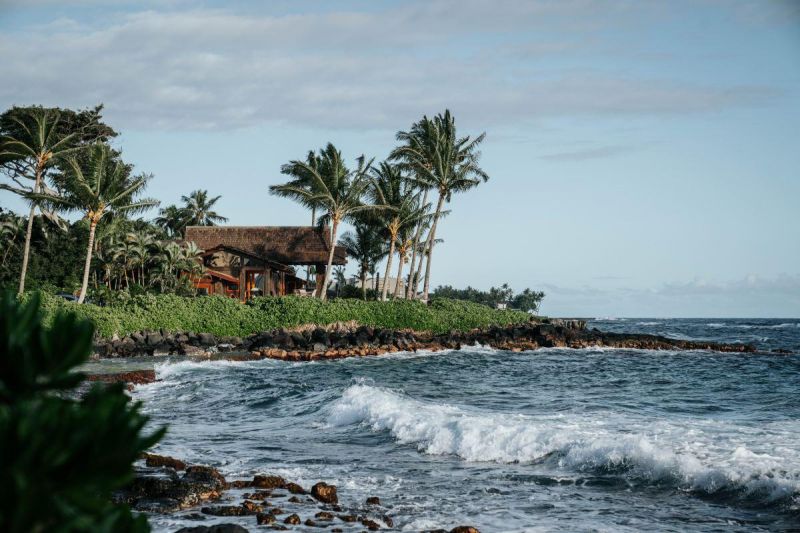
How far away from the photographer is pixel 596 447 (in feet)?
37.3

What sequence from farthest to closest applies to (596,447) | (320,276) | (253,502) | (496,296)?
(496,296), (320,276), (596,447), (253,502)

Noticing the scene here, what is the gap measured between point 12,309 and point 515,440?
435 inches

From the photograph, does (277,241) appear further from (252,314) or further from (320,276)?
(252,314)

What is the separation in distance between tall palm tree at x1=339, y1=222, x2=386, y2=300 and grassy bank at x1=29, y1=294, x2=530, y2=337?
22.4 ft

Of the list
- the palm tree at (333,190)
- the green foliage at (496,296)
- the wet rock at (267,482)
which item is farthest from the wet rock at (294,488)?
the green foliage at (496,296)

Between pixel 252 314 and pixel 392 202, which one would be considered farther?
pixel 392 202

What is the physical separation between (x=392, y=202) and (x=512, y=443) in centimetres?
3640

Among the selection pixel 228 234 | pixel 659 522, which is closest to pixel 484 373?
pixel 659 522

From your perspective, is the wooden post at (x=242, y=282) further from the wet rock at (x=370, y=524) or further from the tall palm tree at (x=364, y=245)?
the wet rock at (x=370, y=524)

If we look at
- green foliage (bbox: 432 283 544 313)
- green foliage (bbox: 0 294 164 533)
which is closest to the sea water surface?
green foliage (bbox: 0 294 164 533)

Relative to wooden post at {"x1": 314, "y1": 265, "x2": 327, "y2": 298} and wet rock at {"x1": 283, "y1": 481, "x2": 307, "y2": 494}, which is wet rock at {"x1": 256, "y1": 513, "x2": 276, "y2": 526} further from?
wooden post at {"x1": 314, "y1": 265, "x2": 327, "y2": 298}

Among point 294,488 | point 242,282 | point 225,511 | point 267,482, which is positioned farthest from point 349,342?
point 225,511

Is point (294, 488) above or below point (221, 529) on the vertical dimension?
below

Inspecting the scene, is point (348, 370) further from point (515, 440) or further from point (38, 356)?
point (38, 356)
